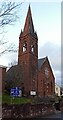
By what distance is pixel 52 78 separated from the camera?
66.7 m

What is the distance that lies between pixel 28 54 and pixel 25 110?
2992 cm

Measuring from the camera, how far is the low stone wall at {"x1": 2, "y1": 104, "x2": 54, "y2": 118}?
2334 cm

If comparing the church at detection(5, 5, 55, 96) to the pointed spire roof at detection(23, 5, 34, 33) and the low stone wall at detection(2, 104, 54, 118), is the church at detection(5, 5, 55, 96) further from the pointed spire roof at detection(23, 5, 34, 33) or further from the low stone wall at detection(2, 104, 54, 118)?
the low stone wall at detection(2, 104, 54, 118)

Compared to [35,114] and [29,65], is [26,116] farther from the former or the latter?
[29,65]

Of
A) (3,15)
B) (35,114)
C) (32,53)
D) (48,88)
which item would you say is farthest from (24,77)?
(3,15)

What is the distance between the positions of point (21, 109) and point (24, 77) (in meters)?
29.4

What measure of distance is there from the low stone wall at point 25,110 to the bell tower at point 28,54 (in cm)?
2136

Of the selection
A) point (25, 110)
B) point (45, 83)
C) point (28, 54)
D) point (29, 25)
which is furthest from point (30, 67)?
point (25, 110)

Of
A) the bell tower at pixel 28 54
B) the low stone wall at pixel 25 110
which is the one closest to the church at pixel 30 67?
the bell tower at pixel 28 54

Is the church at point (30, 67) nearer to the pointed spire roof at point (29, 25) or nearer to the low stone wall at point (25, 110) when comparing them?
the pointed spire roof at point (29, 25)

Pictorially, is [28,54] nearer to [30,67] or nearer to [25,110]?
[30,67]

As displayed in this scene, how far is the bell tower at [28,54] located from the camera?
2142 inches

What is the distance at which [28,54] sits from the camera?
55.6 meters

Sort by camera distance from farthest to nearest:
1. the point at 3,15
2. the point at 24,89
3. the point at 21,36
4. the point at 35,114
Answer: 1. the point at 21,36
2. the point at 24,89
3. the point at 35,114
4. the point at 3,15
